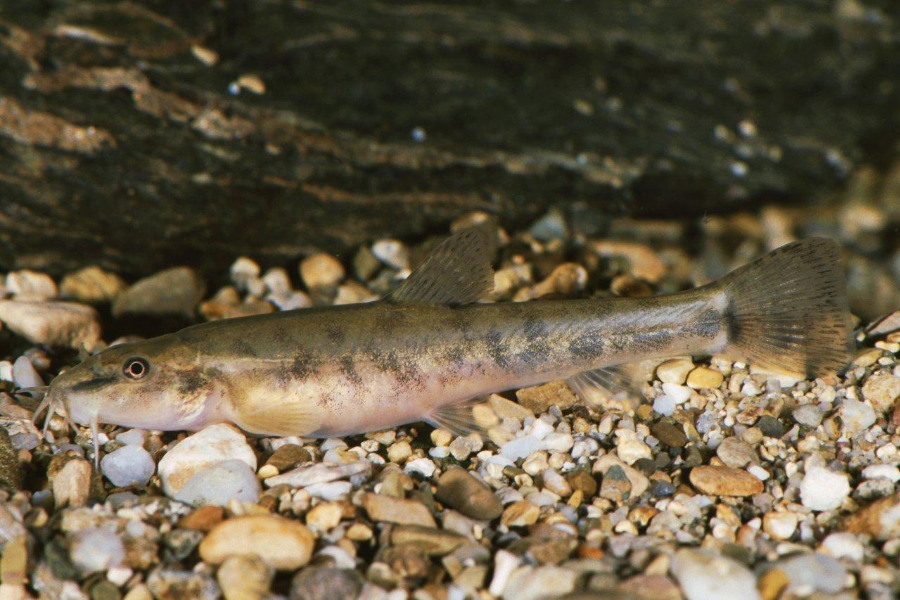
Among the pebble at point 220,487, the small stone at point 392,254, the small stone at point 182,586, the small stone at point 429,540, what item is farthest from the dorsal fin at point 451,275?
the small stone at point 182,586

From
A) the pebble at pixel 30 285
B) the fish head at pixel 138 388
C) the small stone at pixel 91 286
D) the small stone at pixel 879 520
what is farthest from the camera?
the small stone at pixel 91 286

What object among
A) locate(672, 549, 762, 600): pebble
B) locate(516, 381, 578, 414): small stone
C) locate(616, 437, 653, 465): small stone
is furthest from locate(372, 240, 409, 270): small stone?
locate(672, 549, 762, 600): pebble

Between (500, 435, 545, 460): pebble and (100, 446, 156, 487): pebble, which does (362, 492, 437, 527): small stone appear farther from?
(100, 446, 156, 487): pebble

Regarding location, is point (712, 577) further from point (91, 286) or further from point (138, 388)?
point (91, 286)

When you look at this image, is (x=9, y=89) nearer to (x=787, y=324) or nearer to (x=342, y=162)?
(x=342, y=162)

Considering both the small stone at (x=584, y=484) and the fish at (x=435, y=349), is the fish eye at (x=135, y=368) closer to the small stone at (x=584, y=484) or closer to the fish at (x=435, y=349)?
the fish at (x=435, y=349)

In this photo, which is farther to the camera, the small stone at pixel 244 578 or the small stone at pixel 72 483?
the small stone at pixel 72 483

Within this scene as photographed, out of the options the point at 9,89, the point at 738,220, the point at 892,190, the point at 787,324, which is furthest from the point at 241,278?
the point at 892,190
